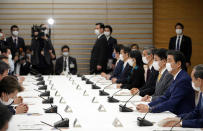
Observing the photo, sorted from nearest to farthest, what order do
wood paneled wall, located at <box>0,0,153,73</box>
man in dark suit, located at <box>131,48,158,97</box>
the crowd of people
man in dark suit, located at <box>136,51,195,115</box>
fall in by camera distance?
the crowd of people, man in dark suit, located at <box>136,51,195,115</box>, man in dark suit, located at <box>131,48,158,97</box>, wood paneled wall, located at <box>0,0,153,73</box>

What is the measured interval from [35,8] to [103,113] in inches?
264

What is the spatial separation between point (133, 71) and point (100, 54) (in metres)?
2.67

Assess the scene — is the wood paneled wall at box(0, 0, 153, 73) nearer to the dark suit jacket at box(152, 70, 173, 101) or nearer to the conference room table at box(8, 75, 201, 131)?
the conference room table at box(8, 75, 201, 131)

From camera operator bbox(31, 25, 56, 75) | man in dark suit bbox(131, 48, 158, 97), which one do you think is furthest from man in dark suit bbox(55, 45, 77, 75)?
man in dark suit bbox(131, 48, 158, 97)

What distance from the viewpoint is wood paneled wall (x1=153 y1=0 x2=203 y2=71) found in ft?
29.9

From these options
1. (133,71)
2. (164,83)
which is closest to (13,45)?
(133,71)

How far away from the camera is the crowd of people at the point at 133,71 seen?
331 centimetres

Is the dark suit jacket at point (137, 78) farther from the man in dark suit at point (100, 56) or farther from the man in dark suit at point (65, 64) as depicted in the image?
the man in dark suit at point (65, 64)

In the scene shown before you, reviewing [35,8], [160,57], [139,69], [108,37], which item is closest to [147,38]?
[108,37]

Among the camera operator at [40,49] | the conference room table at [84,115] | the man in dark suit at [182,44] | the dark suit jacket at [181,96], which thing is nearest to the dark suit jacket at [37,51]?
the camera operator at [40,49]

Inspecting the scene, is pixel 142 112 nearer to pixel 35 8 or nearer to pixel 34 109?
pixel 34 109

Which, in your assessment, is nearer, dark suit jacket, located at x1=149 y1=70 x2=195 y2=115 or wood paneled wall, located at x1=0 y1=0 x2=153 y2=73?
dark suit jacket, located at x1=149 y1=70 x2=195 y2=115

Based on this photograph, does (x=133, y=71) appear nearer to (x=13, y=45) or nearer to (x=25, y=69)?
(x=25, y=69)

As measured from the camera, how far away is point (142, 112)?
3.51 metres
